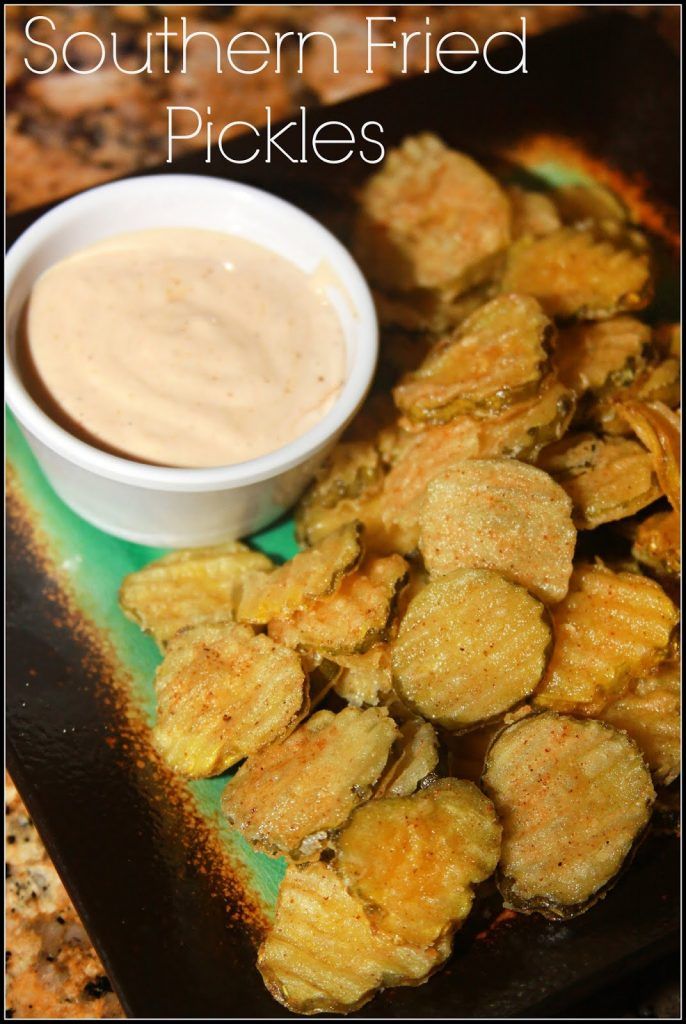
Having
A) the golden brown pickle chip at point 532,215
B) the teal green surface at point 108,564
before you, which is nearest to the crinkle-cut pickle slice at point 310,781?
the teal green surface at point 108,564

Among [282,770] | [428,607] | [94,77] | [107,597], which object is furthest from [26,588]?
[94,77]

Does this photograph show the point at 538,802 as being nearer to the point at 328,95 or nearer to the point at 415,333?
the point at 415,333

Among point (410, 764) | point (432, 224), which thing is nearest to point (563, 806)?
point (410, 764)

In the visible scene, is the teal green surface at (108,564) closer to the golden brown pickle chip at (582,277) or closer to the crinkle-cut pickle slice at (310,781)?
→ the crinkle-cut pickle slice at (310,781)

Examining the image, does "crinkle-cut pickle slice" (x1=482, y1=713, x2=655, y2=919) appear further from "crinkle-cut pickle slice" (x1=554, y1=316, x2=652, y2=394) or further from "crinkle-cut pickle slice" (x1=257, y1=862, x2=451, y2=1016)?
"crinkle-cut pickle slice" (x1=554, y1=316, x2=652, y2=394)

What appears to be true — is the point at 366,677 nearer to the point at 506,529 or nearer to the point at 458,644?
the point at 458,644

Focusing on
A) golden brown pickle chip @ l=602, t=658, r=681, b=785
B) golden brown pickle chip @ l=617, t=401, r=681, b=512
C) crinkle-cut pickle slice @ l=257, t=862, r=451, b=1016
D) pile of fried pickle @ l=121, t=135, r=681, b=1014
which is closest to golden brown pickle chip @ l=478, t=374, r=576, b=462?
pile of fried pickle @ l=121, t=135, r=681, b=1014
